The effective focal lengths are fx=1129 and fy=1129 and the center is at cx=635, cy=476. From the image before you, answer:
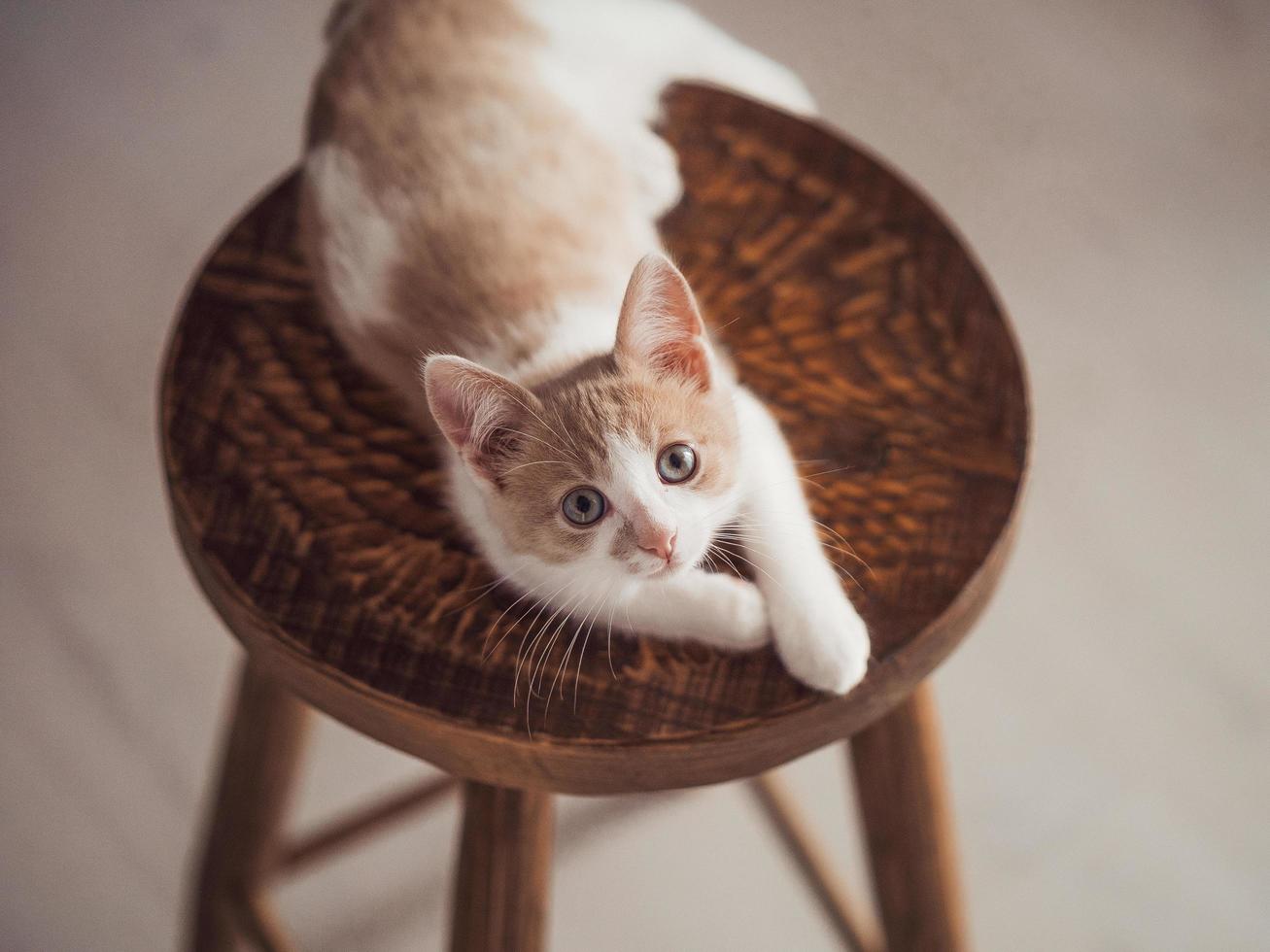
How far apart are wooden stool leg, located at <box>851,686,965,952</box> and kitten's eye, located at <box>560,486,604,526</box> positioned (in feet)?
1.27

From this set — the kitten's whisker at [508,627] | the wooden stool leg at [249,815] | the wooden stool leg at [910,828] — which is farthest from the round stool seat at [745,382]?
the wooden stool leg at [249,815]

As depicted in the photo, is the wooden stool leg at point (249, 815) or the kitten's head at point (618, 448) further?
the wooden stool leg at point (249, 815)

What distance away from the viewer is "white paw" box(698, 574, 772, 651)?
2.67 ft

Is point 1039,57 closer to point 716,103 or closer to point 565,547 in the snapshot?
point 716,103

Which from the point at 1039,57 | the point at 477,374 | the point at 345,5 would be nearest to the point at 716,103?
the point at 345,5

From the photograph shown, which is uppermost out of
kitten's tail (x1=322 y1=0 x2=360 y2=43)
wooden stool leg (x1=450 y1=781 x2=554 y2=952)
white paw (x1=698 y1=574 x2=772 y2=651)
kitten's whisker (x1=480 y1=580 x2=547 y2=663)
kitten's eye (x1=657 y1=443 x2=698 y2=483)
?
kitten's tail (x1=322 y1=0 x2=360 y2=43)

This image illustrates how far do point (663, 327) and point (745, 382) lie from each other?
0.60 ft

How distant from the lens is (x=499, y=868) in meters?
0.93

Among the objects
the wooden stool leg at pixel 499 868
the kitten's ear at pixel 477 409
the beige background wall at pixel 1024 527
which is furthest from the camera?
the beige background wall at pixel 1024 527

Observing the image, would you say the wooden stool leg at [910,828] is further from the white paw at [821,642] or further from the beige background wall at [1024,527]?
the beige background wall at [1024,527]

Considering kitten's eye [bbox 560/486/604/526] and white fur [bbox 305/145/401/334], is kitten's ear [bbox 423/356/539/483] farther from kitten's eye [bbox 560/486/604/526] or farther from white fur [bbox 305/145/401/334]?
white fur [bbox 305/145/401/334]

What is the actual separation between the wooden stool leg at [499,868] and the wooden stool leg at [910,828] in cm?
33

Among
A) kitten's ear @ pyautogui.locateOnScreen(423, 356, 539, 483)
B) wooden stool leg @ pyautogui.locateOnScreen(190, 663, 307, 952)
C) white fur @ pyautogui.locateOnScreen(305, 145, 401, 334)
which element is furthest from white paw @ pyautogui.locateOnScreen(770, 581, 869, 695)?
wooden stool leg @ pyautogui.locateOnScreen(190, 663, 307, 952)

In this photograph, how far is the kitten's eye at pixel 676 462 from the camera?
828 mm
